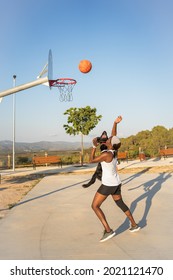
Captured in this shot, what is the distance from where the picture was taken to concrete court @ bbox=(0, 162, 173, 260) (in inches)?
191

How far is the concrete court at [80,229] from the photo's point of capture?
4.84 m

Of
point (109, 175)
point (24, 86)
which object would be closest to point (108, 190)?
point (109, 175)

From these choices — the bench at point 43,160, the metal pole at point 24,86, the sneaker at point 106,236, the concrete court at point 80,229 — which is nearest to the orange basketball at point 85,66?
the metal pole at point 24,86

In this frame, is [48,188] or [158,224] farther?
[48,188]

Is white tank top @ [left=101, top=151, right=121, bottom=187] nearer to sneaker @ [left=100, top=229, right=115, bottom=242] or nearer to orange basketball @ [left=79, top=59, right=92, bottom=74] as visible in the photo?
sneaker @ [left=100, top=229, right=115, bottom=242]

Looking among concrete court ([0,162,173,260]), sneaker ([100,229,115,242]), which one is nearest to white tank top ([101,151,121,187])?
sneaker ([100,229,115,242])

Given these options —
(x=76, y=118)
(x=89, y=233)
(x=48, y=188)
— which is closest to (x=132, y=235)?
(x=89, y=233)

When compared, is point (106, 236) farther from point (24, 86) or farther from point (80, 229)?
point (24, 86)

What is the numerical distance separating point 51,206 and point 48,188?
3.23 meters

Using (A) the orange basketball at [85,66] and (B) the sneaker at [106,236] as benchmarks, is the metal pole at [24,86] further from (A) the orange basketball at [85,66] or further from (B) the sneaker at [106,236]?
(B) the sneaker at [106,236]

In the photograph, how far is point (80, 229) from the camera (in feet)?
20.5

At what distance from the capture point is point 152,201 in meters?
8.87
